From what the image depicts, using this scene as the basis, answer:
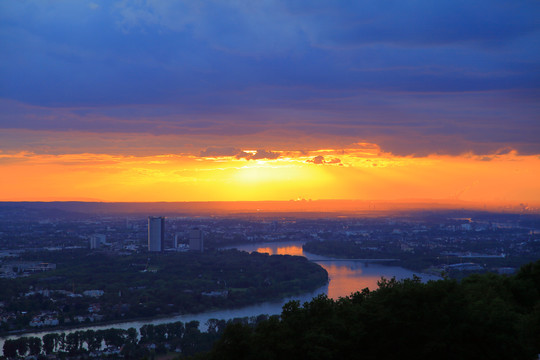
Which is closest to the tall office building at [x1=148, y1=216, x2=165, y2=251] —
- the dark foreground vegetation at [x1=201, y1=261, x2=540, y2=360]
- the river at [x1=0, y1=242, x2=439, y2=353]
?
the river at [x1=0, y1=242, x2=439, y2=353]

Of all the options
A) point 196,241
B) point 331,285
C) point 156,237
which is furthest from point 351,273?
point 156,237

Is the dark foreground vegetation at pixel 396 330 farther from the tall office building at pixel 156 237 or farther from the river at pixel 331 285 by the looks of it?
the tall office building at pixel 156 237

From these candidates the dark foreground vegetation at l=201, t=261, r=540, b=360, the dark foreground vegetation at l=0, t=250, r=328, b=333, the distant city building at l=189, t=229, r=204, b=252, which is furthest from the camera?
the distant city building at l=189, t=229, r=204, b=252

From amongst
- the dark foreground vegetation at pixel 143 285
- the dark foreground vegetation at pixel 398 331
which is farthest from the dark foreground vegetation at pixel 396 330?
the dark foreground vegetation at pixel 143 285

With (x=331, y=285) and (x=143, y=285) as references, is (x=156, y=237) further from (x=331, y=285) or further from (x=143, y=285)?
(x=331, y=285)

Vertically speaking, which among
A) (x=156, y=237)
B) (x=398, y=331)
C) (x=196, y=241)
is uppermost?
(x=398, y=331)

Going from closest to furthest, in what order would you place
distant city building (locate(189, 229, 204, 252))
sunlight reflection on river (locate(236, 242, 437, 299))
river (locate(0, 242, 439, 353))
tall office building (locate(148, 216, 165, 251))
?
river (locate(0, 242, 439, 353)) < sunlight reflection on river (locate(236, 242, 437, 299)) < tall office building (locate(148, 216, 165, 251)) < distant city building (locate(189, 229, 204, 252))

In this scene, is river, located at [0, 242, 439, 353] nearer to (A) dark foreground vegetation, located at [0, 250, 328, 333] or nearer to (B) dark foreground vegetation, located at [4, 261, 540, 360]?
(A) dark foreground vegetation, located at [0, 250, 328, 333]

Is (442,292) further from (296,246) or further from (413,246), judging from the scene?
(296,246)
